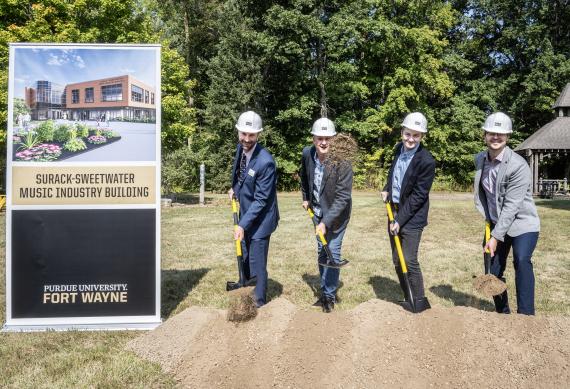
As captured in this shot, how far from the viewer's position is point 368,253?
9602mm

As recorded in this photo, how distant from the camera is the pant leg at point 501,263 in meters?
4.88

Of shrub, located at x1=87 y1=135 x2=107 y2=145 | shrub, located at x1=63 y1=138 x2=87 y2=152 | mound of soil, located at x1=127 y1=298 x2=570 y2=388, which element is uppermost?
shrub, located at x1=87 y1=135 x2=107 y2=145

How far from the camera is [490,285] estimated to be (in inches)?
182

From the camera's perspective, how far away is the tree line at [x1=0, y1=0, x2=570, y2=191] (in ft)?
96.4

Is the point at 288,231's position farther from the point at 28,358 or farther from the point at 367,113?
the point at 367,113

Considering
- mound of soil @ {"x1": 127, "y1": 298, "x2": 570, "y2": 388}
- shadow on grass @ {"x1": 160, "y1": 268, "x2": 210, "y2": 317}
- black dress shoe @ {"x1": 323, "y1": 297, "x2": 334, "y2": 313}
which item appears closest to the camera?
mound of soil @ {"x1": 127, "y1": 298, "x2": 570, "y2": 388}

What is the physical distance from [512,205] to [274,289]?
337cm

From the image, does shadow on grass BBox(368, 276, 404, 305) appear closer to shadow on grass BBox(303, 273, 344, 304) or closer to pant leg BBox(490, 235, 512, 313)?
shadow on grass BBox(303, 273, 344, 304)

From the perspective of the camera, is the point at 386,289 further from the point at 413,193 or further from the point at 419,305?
the point at 413,193

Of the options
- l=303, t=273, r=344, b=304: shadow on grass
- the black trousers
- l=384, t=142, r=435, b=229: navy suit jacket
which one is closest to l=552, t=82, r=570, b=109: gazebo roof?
l=303, t=273, r=344, b=304: shadow on grass

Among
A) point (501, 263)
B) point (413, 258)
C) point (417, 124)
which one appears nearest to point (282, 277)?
point (413, 258)

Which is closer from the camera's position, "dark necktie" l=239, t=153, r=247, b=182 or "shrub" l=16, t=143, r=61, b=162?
"shrub" l=16, t=143, r=61, b=162

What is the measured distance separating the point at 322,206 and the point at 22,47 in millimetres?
3444

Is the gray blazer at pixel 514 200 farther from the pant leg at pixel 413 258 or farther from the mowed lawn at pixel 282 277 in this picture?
the mowed lawn at pixel 282 277
